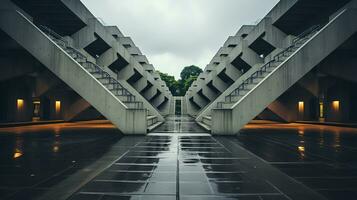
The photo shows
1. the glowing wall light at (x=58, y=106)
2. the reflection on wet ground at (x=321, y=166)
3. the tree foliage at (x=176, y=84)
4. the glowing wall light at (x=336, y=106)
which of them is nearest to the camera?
the reflection on wet ground at (x=321, y=166)

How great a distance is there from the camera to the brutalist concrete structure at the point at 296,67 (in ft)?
48.4

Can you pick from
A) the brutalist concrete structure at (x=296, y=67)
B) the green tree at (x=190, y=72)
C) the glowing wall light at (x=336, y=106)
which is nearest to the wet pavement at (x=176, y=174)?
the brutalist concrete structure at (x=296, y=67)

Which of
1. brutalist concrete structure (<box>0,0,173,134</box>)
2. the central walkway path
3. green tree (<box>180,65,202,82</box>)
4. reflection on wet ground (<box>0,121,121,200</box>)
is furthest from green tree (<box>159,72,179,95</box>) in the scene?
the central walkway path

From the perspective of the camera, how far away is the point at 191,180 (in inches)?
228

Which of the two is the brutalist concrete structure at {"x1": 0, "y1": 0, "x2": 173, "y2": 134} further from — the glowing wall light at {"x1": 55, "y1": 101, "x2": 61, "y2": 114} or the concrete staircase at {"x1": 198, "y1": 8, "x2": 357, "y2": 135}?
the concrete staircase at {"x1": 198, "y1": 8, "x2": 357, "y2": 135}

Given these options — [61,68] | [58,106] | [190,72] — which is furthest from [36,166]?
[190,72]

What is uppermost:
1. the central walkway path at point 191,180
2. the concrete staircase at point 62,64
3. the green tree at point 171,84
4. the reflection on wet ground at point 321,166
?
the green tree at point 171,84

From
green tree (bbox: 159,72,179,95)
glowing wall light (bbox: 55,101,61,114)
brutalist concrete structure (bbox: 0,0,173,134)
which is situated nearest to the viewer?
brutalist concrete structure (bbox: 0,0,173,134)

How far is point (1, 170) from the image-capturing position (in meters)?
6.52

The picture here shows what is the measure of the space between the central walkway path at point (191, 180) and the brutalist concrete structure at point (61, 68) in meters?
7.32

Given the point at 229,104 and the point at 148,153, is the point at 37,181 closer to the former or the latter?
the point at 148,153

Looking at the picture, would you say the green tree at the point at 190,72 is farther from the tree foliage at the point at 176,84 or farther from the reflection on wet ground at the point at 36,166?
the reflection on wet ground at the point at 36,166

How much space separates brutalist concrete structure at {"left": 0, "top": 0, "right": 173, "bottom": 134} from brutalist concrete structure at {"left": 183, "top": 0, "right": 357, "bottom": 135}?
694cm

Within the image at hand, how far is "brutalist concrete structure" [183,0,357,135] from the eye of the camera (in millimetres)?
14758
